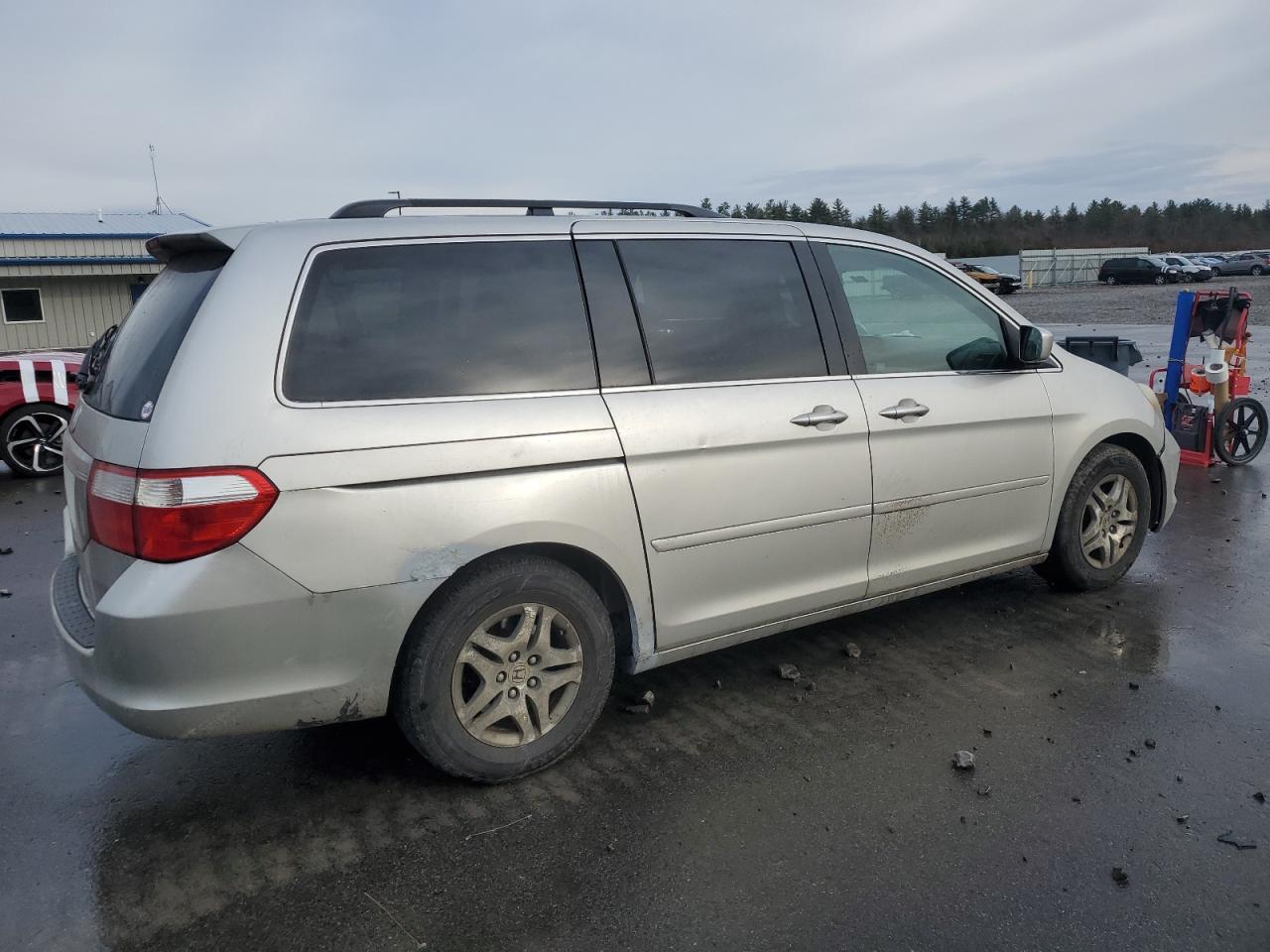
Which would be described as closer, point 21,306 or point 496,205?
point 496,205

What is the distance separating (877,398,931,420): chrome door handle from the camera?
421cm

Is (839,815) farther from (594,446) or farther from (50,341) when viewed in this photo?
(50,341)

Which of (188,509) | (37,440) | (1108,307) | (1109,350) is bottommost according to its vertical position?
(1108,307)

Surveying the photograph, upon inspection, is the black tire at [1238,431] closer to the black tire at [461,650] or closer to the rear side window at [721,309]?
the rear side window at [721,309]

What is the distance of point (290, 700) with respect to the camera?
307 cm

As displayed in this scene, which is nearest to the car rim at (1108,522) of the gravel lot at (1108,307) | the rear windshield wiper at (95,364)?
the rear windshield wiper at (95,364)

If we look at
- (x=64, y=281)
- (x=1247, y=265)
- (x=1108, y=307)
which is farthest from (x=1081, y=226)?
(x=64, y=281)

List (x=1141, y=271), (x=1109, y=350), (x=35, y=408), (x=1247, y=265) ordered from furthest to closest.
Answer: (x=1247, y=265) < (x=1141, y=271) < (x=35, y=408) < (x=1109, y=350)

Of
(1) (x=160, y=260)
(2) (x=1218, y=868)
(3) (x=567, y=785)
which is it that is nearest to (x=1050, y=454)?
(2) (x=1218, y=868)

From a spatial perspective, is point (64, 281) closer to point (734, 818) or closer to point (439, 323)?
point (439, 323)

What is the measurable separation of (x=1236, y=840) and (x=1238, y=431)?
6.78 m

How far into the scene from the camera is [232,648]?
2.94m

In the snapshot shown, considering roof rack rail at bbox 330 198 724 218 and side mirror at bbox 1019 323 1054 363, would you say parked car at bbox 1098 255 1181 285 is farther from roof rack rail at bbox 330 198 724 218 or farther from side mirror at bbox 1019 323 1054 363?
roof rack rail at bbox 330 198 724 218

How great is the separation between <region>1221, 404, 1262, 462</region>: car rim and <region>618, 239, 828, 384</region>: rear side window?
6203mm
